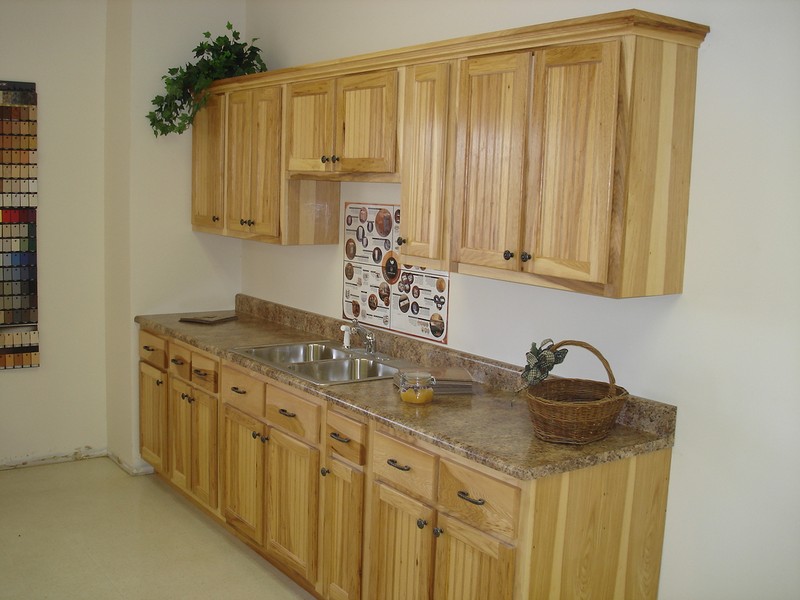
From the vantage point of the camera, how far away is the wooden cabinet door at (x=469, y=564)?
2.46 m

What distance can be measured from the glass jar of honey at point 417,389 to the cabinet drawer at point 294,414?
39 cm

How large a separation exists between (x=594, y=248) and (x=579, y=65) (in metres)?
0.54

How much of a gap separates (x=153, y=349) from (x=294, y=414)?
152cm

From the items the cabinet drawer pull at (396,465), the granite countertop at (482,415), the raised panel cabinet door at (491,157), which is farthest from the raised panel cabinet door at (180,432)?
the raised panel cabinet door at (491,157)

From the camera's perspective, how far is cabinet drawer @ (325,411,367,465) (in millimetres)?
3037

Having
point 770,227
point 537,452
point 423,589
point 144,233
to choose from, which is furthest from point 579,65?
point 144,233

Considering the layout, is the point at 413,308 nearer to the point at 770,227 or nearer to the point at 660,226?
the point at 660,226

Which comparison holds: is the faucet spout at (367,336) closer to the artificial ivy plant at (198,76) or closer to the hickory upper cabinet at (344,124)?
the hickory upper cabinet at (344,124)

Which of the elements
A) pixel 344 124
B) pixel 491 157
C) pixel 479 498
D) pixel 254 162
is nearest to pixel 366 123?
pixel 344 124

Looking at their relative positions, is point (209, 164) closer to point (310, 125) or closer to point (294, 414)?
point (310, 125)

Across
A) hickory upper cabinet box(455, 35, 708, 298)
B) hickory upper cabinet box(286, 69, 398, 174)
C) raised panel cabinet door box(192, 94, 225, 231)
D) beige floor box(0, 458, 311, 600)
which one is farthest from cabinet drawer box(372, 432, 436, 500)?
raised panel cabinet door box(192, 94, 225, 231)

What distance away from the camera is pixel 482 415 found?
292 centimetres

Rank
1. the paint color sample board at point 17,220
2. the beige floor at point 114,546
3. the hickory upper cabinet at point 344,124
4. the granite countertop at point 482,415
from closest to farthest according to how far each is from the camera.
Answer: the granite countertop at point 482,415, the hickory upper cabinet at point 344,124, the beige floor at point 114,546, the paint color sample board at point 17,220

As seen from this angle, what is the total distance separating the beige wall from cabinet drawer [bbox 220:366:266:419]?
0.72 metres
